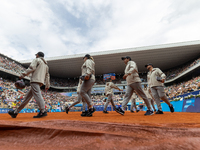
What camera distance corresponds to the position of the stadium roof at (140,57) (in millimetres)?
21734

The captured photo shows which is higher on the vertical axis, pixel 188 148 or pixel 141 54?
pixel 141 54

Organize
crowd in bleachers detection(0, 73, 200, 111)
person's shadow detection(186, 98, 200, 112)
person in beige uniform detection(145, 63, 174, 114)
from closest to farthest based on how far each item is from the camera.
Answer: person in beige uniform detection(145, 63, 174, 114)
person's shadow detection(186, 98, 200, 112)
crowd in bleachers detection(0, 73, 200, 111)

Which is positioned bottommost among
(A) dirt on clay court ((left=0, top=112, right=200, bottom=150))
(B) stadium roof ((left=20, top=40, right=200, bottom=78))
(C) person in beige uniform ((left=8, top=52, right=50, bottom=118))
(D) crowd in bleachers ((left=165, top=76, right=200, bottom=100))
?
(A) dirt on clay court ((left=0, top=112, right=200, bottom=150))

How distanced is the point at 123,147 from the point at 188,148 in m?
0.56

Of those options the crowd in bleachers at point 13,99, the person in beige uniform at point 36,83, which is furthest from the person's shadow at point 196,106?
the crowd in bleachers at point 13,99

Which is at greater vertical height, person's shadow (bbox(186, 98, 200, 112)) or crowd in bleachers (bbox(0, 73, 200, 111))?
crowd in bleachers (bbox(0, 73, 200, 111))

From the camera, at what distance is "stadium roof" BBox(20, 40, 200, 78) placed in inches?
856

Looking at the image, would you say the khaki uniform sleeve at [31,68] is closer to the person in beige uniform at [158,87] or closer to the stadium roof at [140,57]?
the person in beige uniform at [158,87]

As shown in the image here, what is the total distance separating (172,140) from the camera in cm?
123

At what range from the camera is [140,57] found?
24812mm

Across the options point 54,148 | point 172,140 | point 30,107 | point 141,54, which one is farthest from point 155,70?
point 141,54

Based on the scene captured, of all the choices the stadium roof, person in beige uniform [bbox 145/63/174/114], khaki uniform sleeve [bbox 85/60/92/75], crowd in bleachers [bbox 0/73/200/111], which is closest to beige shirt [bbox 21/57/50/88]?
khaki uniform sleeve [bbox 85/60/92/75]

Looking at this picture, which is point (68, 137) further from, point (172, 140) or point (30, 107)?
point (30, 107)

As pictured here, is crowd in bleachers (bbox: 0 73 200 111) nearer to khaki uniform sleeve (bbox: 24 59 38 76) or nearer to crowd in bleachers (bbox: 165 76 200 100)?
crowd in bleachers (bbox: 165 76 200 100)
